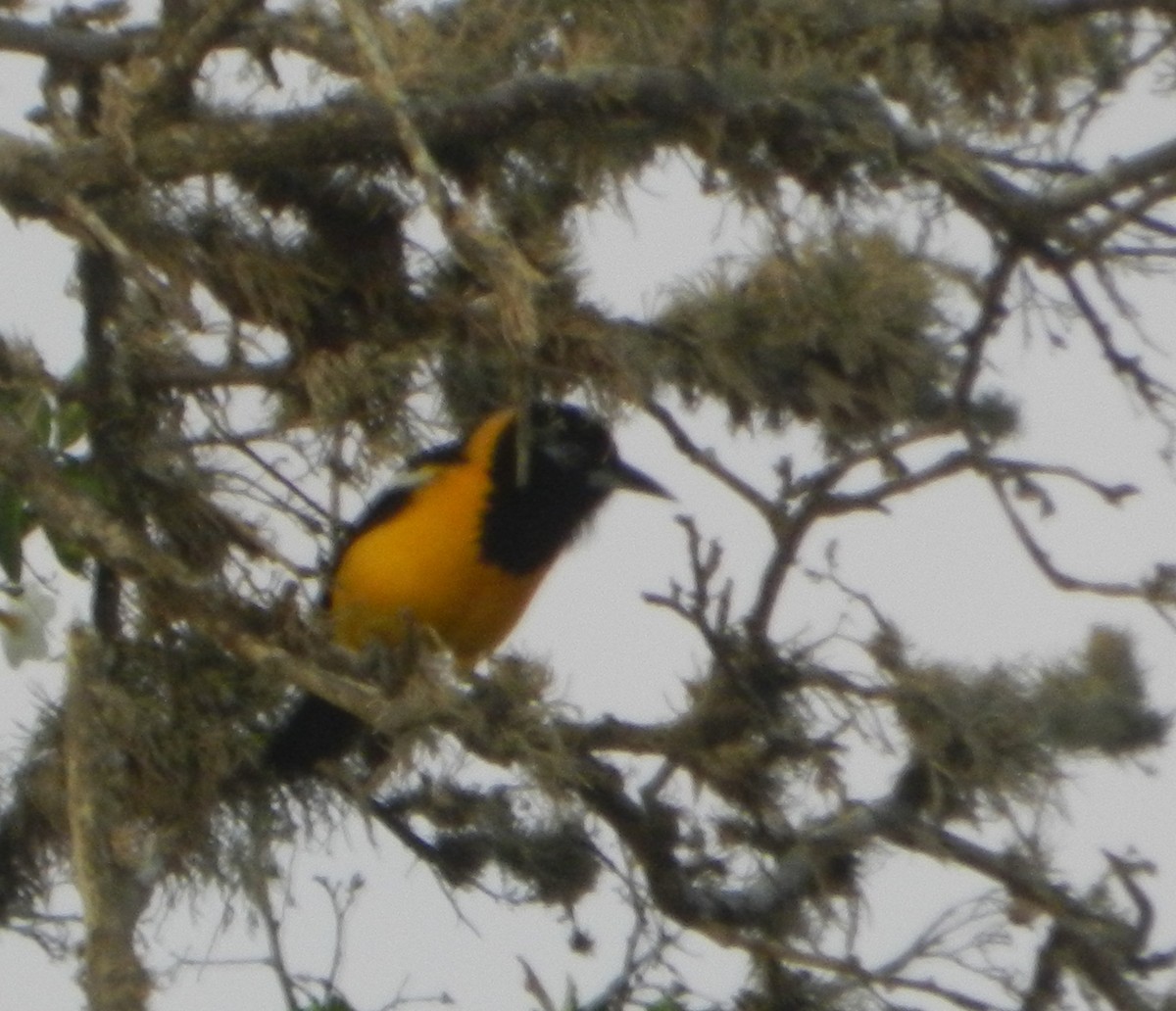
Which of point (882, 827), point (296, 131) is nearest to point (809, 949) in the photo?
point (882, 827)

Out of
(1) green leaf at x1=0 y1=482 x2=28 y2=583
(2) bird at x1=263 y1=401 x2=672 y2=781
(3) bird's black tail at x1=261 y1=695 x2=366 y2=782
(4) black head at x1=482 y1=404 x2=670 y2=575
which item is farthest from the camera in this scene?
(4) black head at x1=482 y1=404 x2=670 y2=575

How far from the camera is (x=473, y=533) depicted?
17.7ft

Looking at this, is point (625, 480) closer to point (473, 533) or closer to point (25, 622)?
point (473, 533)

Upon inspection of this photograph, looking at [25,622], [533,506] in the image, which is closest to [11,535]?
[25,622]

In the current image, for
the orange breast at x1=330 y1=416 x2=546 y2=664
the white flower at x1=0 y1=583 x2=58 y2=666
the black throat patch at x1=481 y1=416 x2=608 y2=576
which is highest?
the black throat patch at x1=481 y1=416 x2=608 y2=576

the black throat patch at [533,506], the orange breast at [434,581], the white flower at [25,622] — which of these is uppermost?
the black throat patch at [533,506]

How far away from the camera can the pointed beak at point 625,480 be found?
18.1ft

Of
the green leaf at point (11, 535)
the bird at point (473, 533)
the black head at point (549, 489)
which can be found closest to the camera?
the green leaf at point (11, 535)

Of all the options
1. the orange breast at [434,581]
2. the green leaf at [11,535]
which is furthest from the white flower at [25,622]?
the orange breast at [434,581]

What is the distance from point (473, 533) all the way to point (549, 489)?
22 cm

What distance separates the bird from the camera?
5.30 metres

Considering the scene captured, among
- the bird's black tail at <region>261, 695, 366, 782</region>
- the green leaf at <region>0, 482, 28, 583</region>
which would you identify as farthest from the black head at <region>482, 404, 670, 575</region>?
the green leaf at <region>0, 482, 28, 583</region>

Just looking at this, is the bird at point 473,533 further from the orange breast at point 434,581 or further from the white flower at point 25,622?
the white flower at point 25,622

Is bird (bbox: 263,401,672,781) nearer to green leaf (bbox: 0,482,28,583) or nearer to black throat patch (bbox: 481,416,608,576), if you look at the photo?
black throat patch (bbox: 481,416,608,576)
